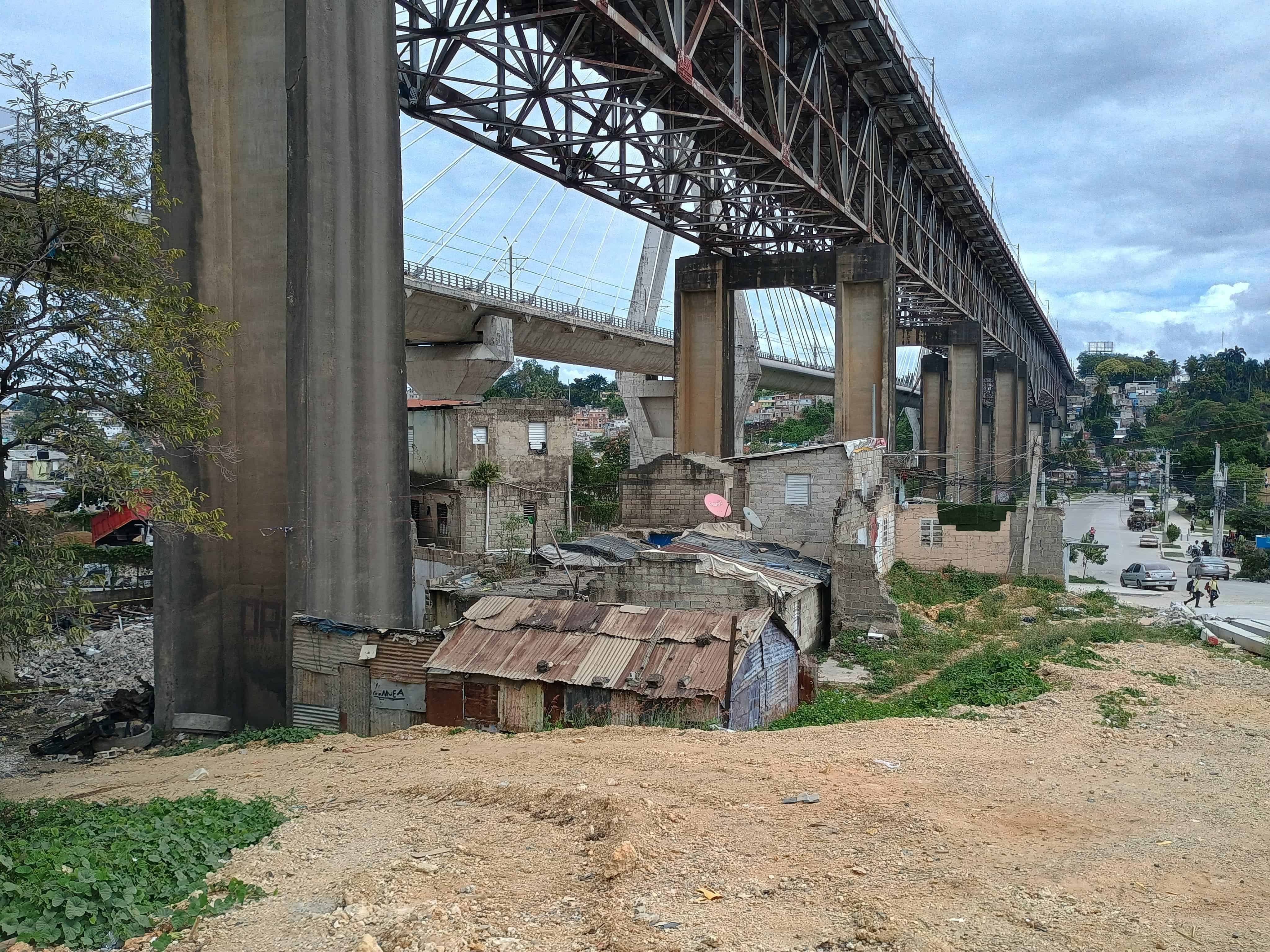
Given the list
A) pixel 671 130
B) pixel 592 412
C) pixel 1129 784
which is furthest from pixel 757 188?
pixel 592 412

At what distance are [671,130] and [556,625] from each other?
13.0 meters

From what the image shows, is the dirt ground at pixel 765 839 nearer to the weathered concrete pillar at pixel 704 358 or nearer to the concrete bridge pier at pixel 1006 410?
the weathered concrete pillar at pixel 704 358

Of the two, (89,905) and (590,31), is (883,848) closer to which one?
(89,905)

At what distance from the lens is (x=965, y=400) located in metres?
55.5

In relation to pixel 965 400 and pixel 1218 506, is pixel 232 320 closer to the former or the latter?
pixel 1218 506

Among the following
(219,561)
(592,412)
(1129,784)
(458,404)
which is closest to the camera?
(1129,784)

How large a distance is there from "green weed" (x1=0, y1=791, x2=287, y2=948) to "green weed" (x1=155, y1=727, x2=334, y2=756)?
411 centimetres

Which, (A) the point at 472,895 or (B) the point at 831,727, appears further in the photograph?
(B) the point at 831,727

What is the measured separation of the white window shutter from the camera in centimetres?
2459

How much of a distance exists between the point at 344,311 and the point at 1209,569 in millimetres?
35199

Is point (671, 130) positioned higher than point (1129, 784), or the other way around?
point (671, 130)

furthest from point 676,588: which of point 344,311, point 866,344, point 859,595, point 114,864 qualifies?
point 866,344

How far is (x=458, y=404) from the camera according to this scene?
3409 cm

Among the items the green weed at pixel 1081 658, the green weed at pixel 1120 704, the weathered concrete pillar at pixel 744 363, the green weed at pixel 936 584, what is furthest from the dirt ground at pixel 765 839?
the weathered concrete pillar at pixel 744 363
